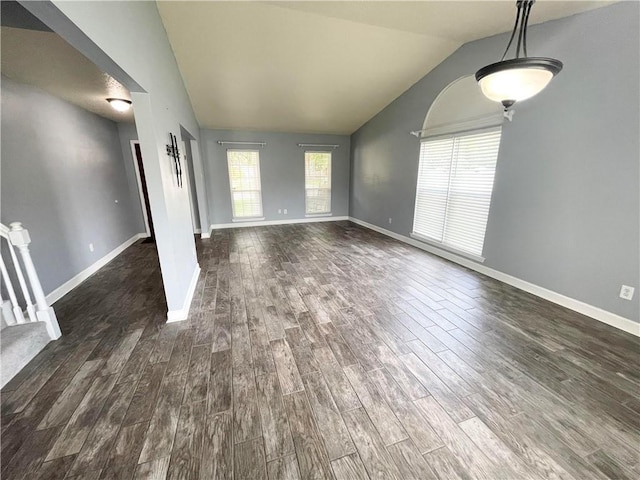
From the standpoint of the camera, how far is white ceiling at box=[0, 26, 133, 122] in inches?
73.9

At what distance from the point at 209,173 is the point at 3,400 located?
211 inches

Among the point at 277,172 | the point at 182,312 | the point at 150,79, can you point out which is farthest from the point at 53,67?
the point at 277,172

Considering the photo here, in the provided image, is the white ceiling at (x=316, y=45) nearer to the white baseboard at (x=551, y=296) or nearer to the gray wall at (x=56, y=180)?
the gray wall at (x=56, y=180)

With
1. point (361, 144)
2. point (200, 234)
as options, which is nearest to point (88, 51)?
point (200, 234)

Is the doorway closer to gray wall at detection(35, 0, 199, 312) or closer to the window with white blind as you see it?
gray wall at detection(35, 0, 199, 312)

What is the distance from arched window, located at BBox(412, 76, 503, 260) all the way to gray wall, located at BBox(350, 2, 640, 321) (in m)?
0.19

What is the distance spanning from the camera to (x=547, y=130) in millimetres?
2682

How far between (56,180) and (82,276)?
1225mm

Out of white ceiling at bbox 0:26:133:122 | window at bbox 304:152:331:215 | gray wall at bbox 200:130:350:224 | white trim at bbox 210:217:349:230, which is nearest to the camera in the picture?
white ceiling at bbox 0:26:133:122

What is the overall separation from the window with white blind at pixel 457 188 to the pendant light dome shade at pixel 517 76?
169 cm

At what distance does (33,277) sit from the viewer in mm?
1979

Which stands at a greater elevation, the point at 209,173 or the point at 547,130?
the point at 547,130

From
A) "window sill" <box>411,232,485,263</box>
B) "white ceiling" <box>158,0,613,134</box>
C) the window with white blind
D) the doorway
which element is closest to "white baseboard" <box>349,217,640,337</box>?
"window sill" <box>411,232,485,263</box>

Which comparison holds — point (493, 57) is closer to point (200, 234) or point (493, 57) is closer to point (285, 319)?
point (285, 319)
